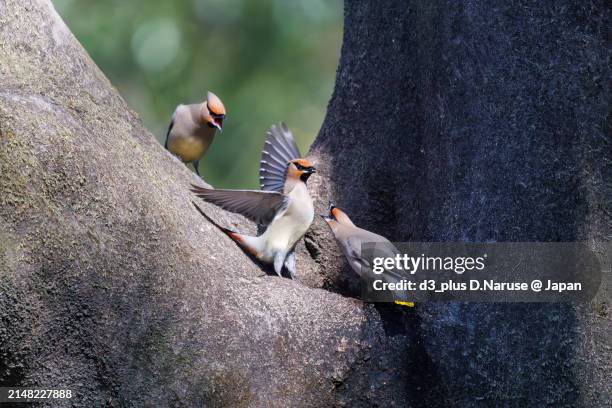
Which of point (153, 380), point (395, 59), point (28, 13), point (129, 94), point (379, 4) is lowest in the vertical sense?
point (153, 380)

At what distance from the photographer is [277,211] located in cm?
436

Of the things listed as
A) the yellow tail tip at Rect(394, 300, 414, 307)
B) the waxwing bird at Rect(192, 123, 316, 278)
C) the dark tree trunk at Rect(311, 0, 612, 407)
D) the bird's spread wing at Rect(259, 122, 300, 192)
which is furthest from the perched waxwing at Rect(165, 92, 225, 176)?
the yellow tail tip at Rect(394, 300, 414, 307)

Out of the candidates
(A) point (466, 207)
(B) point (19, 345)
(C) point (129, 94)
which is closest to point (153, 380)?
(B) point (19, 345)

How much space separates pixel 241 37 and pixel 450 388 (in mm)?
12106

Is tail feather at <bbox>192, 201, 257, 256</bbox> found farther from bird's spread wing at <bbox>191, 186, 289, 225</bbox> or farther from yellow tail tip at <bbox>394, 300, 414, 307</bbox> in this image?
yellow tail tip at <bbox>394, 300, 414, 307</bbox>

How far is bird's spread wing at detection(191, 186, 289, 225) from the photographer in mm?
4090

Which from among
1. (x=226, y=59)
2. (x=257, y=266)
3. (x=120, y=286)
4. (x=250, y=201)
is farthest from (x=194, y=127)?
(x=226, y=59)

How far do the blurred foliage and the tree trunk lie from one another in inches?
372

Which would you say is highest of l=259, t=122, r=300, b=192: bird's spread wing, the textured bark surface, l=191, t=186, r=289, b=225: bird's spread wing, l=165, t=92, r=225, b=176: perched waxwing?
l=165, t=92, r=225, b=176: perched waxwing

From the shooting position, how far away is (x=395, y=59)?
14.6 ft

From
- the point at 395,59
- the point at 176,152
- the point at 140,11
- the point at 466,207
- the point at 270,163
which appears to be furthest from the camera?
the point at 140,11

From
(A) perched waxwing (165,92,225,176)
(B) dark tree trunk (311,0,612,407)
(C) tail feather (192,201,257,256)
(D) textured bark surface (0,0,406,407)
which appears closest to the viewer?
(D) textured bark surface (0,0,406,407)

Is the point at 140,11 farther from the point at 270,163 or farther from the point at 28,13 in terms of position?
the point at 28,13

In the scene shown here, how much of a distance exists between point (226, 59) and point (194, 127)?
32.2 ft
